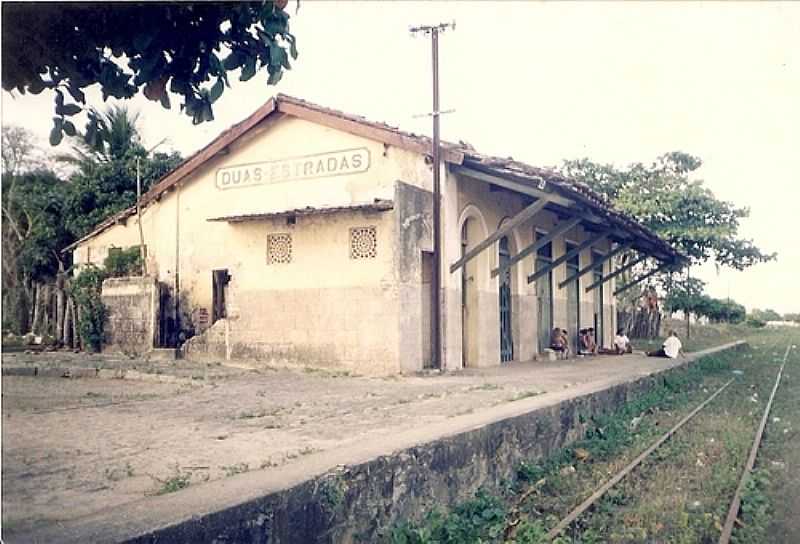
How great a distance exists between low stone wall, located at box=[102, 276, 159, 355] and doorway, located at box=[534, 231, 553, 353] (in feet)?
28.2

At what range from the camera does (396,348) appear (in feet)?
38.2

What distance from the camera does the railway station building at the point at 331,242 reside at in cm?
1200

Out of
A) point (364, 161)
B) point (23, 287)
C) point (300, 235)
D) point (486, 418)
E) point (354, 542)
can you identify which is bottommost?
point (354, 542)

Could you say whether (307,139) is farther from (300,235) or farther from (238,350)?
(238,350)

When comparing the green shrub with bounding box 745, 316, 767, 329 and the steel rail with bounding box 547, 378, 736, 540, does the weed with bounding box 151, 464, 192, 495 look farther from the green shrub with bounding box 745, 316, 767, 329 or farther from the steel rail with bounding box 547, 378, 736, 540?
the green shrub with bounding box 745, 316, 767, 329

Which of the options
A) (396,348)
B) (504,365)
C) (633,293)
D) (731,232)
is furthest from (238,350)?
(633,293)

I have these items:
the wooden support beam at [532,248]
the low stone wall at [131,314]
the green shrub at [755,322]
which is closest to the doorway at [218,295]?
the low stone wall at [131,314]

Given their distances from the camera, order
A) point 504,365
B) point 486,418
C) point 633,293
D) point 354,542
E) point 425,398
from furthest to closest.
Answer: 1. point 633,293
2. point 504,365
3. point 425,398
4. point 486,418
5. point 354,542

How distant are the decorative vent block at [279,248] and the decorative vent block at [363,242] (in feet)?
4.57

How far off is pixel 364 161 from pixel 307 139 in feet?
Result: 4.30

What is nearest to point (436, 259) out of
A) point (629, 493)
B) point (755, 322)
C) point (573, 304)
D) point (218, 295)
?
point (218, 295)

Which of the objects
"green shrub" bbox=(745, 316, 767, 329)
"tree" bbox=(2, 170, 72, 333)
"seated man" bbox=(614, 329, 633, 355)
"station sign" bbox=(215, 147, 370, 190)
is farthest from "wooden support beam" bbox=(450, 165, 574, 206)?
"green shrub" bbox=(745, 316, 767, 329)

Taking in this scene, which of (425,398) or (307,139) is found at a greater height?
(307,139)

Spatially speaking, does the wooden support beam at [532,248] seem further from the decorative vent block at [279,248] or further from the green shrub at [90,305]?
the green shrub at [90,305]
